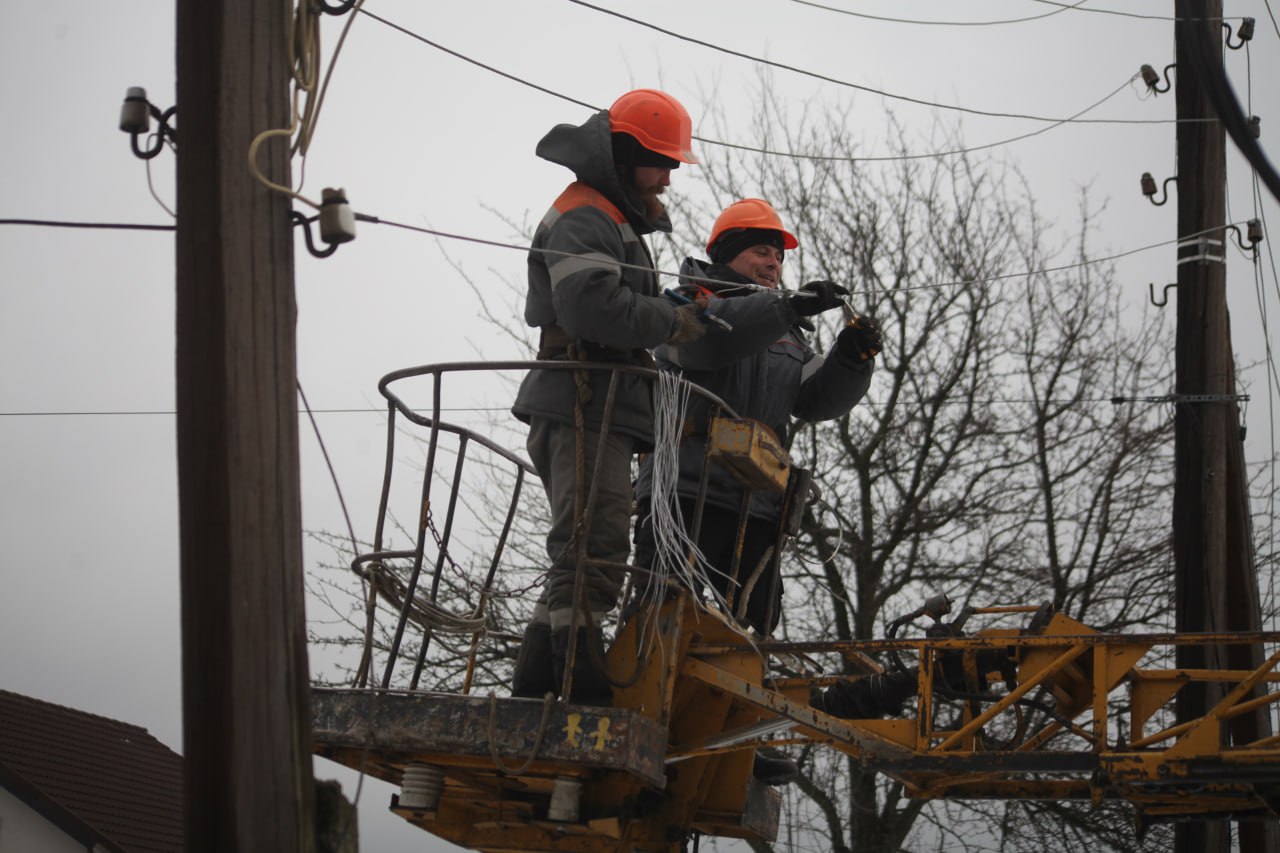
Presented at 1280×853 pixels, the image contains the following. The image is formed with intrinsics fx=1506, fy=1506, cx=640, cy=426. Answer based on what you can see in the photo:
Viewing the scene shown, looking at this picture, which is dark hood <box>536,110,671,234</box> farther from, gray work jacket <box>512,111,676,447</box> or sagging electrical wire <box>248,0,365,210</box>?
sagging electrical wire <box>248,0,365,210</box>

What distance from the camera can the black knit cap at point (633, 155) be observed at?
573 cm

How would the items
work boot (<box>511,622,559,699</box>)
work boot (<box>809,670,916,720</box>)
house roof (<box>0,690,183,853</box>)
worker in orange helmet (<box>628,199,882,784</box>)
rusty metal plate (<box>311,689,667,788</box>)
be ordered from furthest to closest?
house roof (<box>0,690,183,853</box>) → work boot (<box>809,670,916,720</box>) → worker in orange helmet (<box>628,199,882,784</box>) → work boot (<box>511,622,559,699</box>) → rusty metal plate (<box>311,689,667,788</box>)

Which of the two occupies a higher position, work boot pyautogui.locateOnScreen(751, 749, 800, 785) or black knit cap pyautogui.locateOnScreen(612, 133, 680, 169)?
black knit cap pyautogui.locateOnScreen(612, 133, 680, 169)

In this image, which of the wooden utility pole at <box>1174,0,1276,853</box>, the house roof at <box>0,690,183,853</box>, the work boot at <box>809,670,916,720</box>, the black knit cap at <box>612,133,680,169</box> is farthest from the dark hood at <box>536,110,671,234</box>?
the house roof at <box>0,690,183,853</box>

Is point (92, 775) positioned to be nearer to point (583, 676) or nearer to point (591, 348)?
point (583, 676)

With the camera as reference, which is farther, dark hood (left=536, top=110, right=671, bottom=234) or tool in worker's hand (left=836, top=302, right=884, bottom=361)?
tool in worker's hand (left=836, top=302, right=884, bottom=361)

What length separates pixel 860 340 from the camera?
6.29m

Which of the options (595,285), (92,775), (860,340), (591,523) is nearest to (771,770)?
(860,340)

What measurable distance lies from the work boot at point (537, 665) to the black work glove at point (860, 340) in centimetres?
185

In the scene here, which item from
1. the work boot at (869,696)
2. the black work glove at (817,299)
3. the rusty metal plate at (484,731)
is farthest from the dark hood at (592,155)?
the work boot at (869,696)

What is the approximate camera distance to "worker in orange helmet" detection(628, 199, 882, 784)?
584 cm

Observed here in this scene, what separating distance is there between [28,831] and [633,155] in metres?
14.4

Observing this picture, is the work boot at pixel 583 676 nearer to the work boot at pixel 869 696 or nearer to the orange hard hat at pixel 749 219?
the work boot at pixel 869 696

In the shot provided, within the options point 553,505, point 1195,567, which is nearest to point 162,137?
point 553,505
